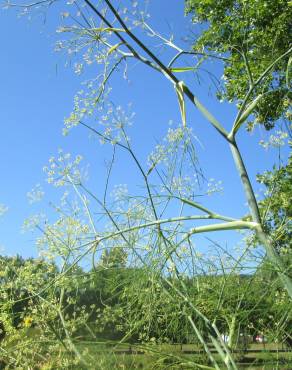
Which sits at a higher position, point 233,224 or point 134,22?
point 134,22

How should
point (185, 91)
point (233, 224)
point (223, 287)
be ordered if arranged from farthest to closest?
point (223, 287), point (185, 91), point (233, 224)

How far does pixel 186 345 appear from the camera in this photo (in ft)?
9.60

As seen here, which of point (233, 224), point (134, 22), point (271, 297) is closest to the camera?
point (233, 224)

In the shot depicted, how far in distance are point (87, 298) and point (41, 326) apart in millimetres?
516

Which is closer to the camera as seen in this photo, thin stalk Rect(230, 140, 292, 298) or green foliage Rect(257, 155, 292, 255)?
thin stalk Rect(230, 140, 292, 298)

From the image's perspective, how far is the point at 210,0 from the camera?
25.5 feet

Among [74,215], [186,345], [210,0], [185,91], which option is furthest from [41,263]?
[210,0]

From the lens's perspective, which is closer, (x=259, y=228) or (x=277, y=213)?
(x=259, y=228)

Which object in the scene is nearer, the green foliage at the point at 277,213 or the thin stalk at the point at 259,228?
the thin stalk at the point at 259,228

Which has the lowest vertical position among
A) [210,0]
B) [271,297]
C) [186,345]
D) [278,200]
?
[186,345]

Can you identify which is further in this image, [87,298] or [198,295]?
[87,298]

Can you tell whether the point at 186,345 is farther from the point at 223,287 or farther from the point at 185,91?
the point at 185,91

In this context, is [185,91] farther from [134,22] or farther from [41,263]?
[41,263]

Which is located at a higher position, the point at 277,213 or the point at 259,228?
the point at 277,213
